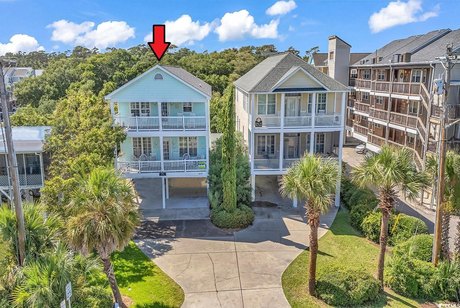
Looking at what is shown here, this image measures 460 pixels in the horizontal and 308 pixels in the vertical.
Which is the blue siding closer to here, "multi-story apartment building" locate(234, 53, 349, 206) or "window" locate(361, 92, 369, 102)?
"multi-story apartment building" locate(234, 53, 349, 206)

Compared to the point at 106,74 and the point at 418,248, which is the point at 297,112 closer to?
the point at 418,248

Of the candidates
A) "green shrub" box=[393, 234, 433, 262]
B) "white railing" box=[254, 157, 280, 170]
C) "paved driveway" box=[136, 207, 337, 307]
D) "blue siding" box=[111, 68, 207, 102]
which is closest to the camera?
"paved driveway" box=[136, 207, 337, 307]

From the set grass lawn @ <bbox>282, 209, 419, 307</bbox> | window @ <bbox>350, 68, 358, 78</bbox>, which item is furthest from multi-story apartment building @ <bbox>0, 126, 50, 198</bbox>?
window @ <bbox>350, 68, 358, 78</bbox>

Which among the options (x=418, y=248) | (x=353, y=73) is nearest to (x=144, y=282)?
(x=418, y=248)

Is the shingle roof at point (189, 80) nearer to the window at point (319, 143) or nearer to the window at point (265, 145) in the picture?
the window at point (265, 145)

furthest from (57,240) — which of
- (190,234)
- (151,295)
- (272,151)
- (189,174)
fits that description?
(272,151)

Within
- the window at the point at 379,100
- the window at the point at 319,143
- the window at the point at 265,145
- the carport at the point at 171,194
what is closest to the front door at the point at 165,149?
the carport at the point at 171,194
